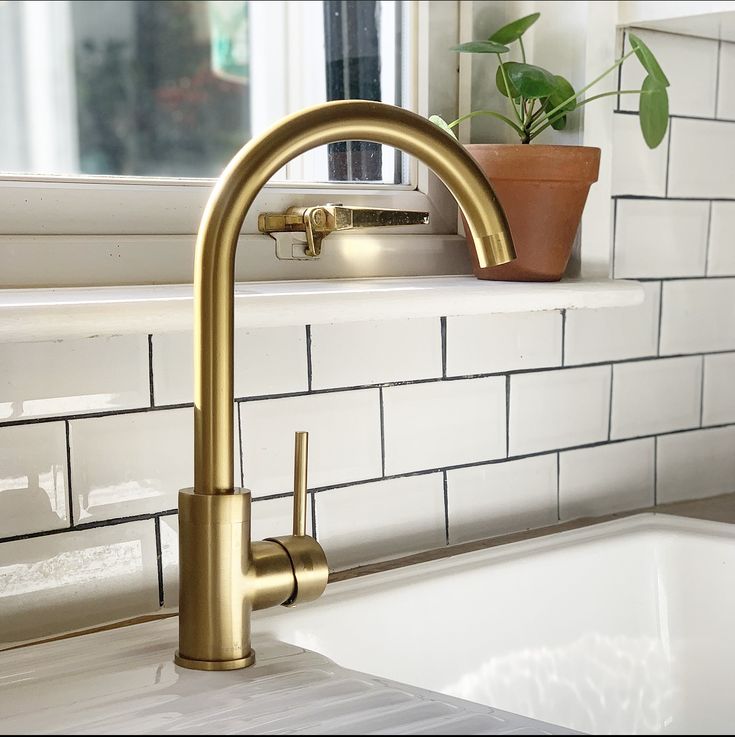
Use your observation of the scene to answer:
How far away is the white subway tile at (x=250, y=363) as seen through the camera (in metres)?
0.86

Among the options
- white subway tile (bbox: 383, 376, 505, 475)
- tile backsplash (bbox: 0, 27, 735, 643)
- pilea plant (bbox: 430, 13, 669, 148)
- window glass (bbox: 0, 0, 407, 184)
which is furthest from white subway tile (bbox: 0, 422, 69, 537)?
→ window glass (bbox: 0, 0, 407, 184)

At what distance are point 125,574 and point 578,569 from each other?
1.47ft

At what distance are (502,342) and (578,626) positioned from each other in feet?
0.99

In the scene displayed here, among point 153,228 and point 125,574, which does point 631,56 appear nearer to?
point 153,228

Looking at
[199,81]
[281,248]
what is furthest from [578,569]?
[199,81]

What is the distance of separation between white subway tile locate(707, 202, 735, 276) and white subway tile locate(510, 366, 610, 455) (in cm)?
21

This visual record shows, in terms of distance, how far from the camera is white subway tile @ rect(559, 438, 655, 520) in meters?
1.14

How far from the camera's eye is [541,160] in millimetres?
993

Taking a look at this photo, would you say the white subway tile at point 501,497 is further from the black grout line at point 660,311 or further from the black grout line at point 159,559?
the black grout line at point 159,559

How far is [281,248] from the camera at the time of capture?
99cm

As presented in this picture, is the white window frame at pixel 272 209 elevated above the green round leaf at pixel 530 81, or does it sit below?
below

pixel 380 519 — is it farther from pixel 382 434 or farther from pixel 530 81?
pixel 530 81

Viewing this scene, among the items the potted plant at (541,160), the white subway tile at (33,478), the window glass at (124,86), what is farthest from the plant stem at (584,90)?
the window glass at (124,86)

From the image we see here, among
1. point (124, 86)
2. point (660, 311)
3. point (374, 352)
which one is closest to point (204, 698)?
point (374, 352)
